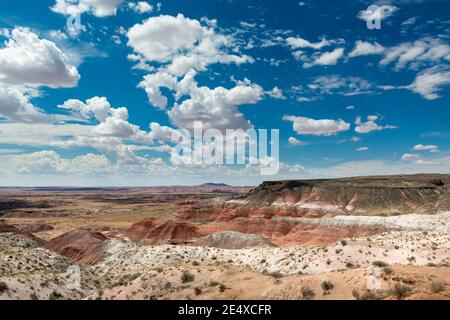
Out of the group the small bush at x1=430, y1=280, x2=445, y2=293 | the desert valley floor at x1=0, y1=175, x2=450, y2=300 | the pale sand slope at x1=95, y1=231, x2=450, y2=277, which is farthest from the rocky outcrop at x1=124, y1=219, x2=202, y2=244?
the small bush at x1=430, y1=280, x2=445, y2=293

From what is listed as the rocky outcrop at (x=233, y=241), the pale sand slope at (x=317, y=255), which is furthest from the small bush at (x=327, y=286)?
the rocky outcrop at (x=233, y=241)

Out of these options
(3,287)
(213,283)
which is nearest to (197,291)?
(213,283)

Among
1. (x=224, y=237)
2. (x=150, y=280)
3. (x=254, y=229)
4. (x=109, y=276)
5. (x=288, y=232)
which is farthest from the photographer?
(x=254, y=229)

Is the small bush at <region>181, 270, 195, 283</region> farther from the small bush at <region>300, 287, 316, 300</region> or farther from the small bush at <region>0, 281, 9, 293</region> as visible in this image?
the small bush at <region>0, 281, 9, 293</region>

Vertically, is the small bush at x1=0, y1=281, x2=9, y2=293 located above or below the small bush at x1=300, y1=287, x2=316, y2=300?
below

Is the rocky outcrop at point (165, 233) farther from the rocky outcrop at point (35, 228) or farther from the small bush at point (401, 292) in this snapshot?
the small bush at point (401, 292)
